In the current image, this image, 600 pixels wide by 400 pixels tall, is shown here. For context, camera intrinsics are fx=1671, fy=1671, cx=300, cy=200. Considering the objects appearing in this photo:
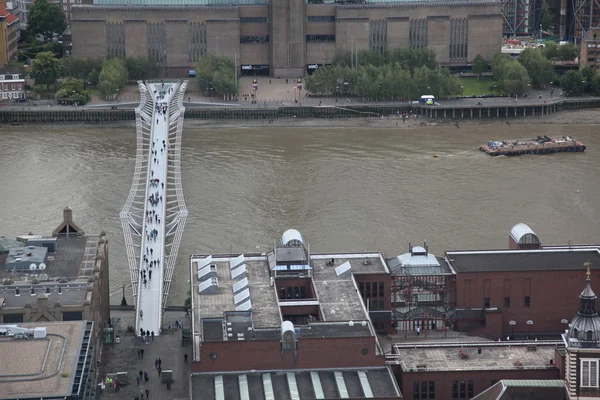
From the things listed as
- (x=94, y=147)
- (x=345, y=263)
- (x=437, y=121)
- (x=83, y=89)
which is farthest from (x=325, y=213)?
(x=83, y=89)

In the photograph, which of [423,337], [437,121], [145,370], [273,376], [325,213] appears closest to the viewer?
[273,376]

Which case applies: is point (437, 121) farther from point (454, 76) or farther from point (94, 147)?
point (94, 147)

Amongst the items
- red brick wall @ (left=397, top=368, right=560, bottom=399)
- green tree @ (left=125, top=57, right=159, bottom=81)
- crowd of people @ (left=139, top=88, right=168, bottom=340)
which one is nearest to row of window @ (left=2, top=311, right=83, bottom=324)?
crowd of people @ (left=139, top=88, right=168, bottom=340)

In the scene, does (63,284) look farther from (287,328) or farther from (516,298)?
(516,298)

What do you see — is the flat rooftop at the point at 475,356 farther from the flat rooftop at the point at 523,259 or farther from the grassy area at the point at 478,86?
the grassy area at the point at 478,86

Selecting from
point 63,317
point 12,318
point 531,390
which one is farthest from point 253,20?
point 531,390

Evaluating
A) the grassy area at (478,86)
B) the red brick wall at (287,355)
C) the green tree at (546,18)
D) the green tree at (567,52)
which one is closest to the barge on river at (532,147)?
the grassy area at (478,86)

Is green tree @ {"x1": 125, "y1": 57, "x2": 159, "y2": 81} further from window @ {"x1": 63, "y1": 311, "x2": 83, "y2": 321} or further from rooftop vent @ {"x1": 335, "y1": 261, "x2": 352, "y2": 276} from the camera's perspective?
window @ {"x1": 63, "y1": 311, "x2": 83, "y2": 321}
